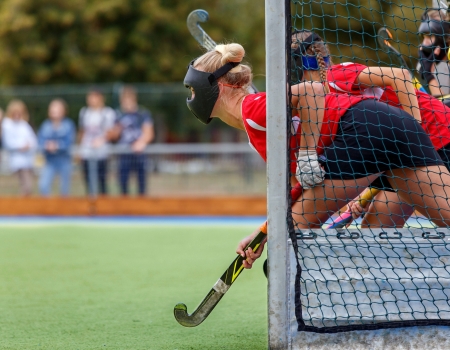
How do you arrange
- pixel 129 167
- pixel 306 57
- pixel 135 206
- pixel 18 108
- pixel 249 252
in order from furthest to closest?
pixel 18 108 → pixel 129 167 → pixel 135 206 → pixel 306 57 → pixel 249 252

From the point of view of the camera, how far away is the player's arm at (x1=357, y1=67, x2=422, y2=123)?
358 centimetres

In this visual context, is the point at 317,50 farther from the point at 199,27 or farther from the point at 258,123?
the point at 199,27

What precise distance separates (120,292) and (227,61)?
220 cm

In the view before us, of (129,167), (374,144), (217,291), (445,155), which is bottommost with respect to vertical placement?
(129,167)

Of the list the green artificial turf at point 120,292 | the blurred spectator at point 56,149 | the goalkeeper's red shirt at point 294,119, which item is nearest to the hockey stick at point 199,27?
the goalkeeper's red shirt at point 294,119

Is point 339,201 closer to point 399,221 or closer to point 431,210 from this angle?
point 431,210

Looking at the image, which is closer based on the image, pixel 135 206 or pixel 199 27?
pixel 199 27

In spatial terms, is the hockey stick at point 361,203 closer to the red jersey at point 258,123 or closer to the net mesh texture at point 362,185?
the net mesh texture at point 362,185

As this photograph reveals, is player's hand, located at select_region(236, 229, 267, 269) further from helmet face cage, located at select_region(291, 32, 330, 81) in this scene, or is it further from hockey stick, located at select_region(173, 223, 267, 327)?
helmet face cage, located at select_region(291, 32, 330, 81)

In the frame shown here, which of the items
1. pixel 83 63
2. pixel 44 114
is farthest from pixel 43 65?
pixel 44 114

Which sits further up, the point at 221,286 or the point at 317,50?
the point at 317,50

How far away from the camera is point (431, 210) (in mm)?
3590

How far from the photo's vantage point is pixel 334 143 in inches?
139

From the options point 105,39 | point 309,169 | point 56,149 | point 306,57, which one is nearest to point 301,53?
point 306,57
